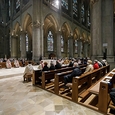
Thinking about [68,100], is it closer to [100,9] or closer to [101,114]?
[101,114]

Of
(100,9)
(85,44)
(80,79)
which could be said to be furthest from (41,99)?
(85,44)

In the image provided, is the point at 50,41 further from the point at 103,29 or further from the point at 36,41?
the point at 103,29

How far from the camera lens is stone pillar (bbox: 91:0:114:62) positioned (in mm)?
8898

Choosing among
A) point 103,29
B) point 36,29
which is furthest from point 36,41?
point 103,29

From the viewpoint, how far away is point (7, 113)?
2.49m

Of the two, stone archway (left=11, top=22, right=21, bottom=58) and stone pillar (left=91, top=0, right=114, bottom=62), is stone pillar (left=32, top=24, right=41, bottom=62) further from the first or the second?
stone pillar (left=91, top=0, right=114, bottom=62)

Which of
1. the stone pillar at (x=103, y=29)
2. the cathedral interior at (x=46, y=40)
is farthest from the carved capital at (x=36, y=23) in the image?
the stone pillar at (x=103, y=29)

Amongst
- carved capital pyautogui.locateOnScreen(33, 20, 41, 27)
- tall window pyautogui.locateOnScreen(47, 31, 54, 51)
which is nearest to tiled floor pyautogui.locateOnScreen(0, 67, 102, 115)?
carved capital pyautogui.locateOnScreen(33, 20, 41, 27)

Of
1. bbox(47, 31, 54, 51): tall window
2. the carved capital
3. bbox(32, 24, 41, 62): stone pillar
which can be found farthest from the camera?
bbox(47, 31, 54, 51): tall window

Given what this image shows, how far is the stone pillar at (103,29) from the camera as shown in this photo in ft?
29.2

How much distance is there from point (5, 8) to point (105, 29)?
24.3 meters

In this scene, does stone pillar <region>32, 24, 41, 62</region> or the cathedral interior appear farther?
stone pillar <region>32, 24, 41, 62</region>

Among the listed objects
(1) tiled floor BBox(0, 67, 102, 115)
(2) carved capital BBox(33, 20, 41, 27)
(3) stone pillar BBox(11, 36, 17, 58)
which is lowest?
(1) tiled floor BBox(0, 67, 102, 115)

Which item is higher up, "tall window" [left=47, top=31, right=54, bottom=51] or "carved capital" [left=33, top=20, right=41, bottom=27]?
"carved capital" [left=33, top=20, right=41, bottom=27]
